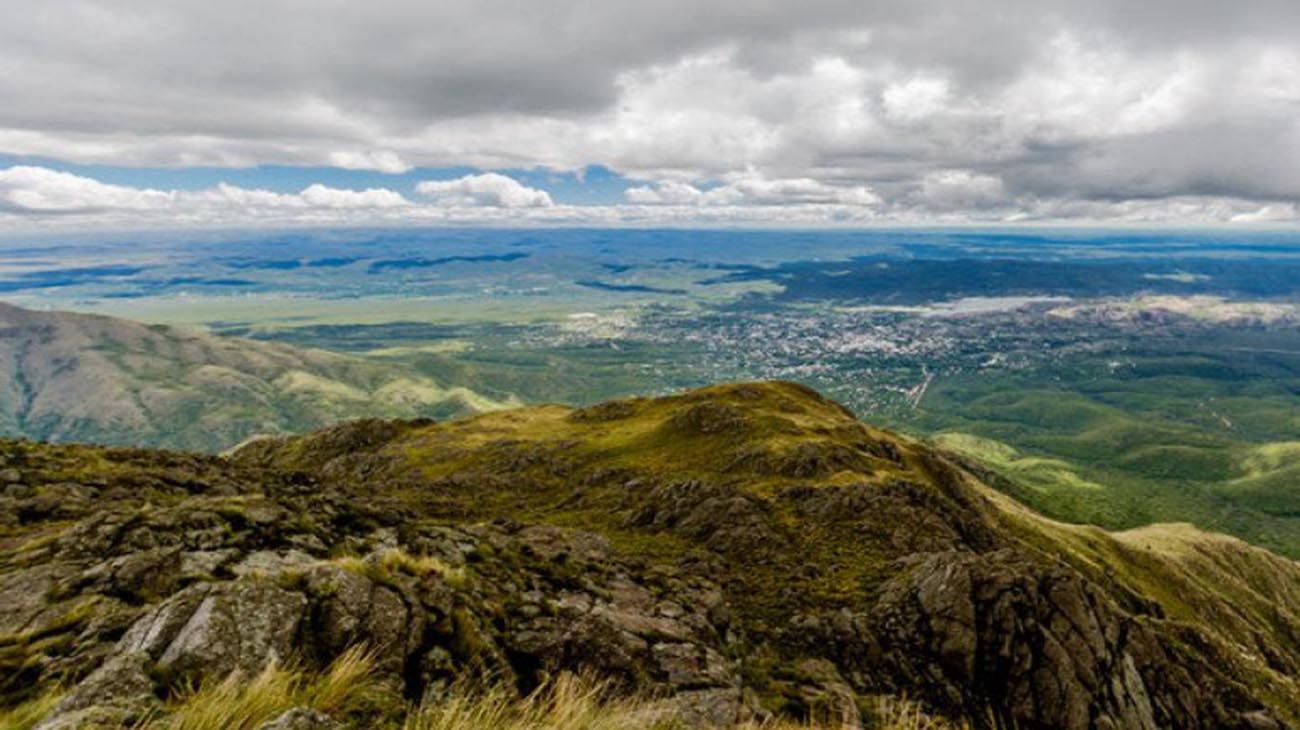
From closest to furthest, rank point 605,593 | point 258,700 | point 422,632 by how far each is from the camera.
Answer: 1. point 258,700
2. point 422,632
3. point 605,593

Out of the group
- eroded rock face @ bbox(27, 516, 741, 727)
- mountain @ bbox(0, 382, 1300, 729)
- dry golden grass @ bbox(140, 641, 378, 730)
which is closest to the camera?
dry golden grass @ bbox(140, 641, 378, 730)

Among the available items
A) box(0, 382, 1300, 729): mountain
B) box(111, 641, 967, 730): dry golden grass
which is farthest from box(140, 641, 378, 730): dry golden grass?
box(0, 382, 1300, 729): mountain

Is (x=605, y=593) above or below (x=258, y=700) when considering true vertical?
below

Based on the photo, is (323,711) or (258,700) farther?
(323,711)

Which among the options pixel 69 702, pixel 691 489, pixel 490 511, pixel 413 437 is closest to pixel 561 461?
pixel 490 511

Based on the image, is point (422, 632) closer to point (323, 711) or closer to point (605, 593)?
point (323, 711)

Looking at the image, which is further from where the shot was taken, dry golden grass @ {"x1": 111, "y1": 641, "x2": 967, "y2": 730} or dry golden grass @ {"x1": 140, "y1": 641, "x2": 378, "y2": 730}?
dry golden grass @ {"x1": 111, "y1": 641, "x2": 967, "y2": 730}

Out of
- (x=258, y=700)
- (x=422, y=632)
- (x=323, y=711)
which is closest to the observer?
(x=258, y=700)

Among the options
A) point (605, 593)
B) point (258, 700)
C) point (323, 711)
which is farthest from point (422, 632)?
point (605, 593)

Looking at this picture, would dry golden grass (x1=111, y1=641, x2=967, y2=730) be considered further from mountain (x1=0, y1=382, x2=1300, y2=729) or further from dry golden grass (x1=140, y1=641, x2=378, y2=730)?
mountain (x1=0, y1=382, x2=1300, y2=729)

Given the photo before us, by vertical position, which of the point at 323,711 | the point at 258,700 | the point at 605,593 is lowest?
the point at 605,593
